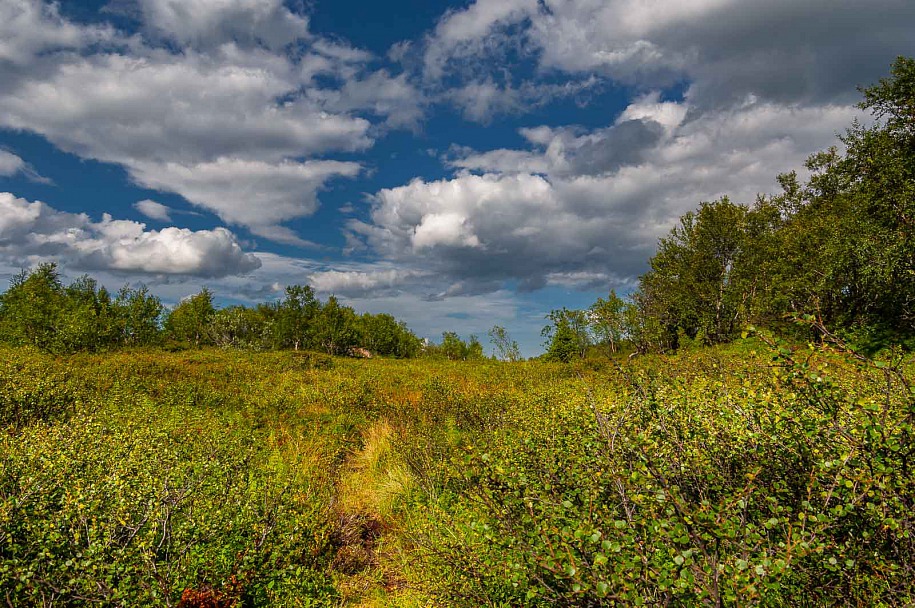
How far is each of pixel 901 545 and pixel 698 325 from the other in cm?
3701

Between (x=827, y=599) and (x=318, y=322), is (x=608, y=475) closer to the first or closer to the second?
(x=827, y=599)

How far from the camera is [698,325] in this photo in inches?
1438

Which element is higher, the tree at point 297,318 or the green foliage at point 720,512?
the tree at point 297,318

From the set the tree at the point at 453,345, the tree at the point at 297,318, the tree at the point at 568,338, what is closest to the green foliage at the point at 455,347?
the tree at the point at 453,345

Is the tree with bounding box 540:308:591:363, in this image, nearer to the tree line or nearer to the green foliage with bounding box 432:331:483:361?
the tree line

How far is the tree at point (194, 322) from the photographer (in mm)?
60875

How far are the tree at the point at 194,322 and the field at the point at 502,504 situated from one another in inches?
2142

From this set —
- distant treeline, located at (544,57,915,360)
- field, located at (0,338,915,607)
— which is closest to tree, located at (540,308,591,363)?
distant treeline, located at (544,57,915,360)

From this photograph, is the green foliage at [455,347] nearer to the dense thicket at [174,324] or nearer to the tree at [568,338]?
the dense thicket at [174,324]

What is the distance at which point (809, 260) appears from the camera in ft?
82.0

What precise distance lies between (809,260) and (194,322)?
2561 inches

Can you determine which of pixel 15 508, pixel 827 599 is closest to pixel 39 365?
pixel 15 508

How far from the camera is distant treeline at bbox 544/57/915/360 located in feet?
61.6

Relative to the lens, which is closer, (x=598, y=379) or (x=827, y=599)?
(x=827, y=599)
